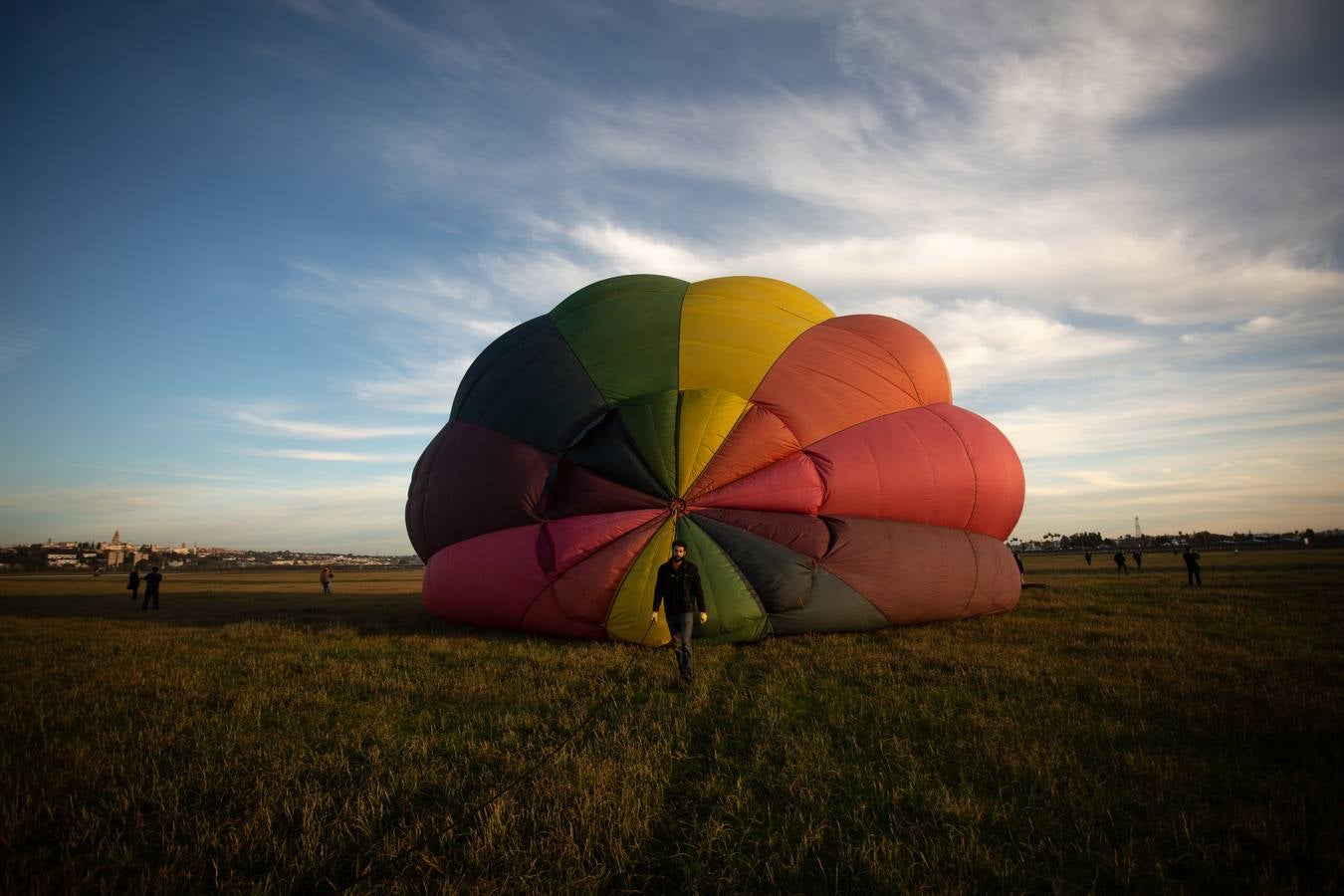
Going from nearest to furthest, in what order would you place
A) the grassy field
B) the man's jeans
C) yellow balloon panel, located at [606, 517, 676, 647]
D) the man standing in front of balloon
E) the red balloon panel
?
the grassy field < the man's jeans < the man standing in front of balloon < yellow balloon panel, located at [606, 517, 676, 647] < the red balloon panel

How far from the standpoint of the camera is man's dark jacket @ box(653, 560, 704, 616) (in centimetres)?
704

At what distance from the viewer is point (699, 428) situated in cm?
840

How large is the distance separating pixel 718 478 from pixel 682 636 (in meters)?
2.27

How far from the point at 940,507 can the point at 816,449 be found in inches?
92.3

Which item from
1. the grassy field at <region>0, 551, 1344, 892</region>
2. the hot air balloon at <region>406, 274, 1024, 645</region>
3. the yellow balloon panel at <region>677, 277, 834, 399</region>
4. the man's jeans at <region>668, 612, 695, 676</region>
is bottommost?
the grassy field at <region>0, 551, 1344, 892</region>

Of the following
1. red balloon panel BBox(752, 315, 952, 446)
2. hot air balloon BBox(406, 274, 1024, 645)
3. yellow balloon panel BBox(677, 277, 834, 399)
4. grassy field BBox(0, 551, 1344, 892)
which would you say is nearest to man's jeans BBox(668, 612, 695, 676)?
grassy field BBox(0, 551, 1344, 892)

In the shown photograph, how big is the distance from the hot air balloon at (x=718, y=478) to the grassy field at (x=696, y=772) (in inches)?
42.5

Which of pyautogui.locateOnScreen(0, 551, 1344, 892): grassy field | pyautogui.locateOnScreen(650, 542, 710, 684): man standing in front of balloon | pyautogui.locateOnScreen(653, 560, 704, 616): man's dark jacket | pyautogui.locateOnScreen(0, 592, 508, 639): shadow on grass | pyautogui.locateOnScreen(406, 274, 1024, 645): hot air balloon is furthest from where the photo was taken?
pyautogui.locateOnScreen(0, 592, 508, 639): shadow on grass

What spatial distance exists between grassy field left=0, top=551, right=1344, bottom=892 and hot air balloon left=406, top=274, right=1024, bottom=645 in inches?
42.5

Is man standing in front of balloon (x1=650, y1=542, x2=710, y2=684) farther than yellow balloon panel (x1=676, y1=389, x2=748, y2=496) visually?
No

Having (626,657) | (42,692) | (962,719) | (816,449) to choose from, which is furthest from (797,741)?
(42,692)

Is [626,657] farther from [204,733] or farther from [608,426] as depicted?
[204,733]

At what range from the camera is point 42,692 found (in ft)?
20.7

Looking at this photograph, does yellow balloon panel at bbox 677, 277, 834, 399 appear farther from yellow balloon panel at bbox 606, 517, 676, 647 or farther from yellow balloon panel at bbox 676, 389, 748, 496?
yellow balloon panel at bbox 606, 517, 676, 647
